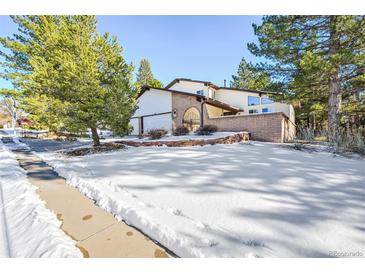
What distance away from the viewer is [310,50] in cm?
955

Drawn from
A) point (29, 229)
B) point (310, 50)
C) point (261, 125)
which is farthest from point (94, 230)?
point (310, 50)

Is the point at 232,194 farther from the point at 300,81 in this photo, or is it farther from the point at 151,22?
the point at 300,81

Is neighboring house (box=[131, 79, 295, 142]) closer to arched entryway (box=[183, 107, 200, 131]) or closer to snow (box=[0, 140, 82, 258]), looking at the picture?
arched entryway (box=[183, 107, 200, 131])

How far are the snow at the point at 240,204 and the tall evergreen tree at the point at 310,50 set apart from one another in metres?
6.24

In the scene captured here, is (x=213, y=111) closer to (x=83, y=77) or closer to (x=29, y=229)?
(x=83, y=77)

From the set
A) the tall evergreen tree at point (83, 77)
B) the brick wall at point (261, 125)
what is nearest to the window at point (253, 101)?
the brick wall at point (261, 125)

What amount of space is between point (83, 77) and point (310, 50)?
1106cm

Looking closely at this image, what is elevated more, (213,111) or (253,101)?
(253,101)

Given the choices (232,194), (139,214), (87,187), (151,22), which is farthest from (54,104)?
(232,194)

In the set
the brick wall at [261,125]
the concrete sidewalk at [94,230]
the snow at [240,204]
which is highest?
the brick wall at [261,125]

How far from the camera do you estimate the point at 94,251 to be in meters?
2.03

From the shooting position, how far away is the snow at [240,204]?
2012mm

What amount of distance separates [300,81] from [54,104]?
11.8m

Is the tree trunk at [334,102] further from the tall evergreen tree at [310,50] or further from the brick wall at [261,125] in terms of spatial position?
the brick wall at [261,125]
